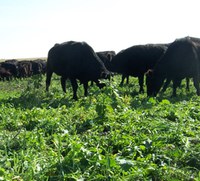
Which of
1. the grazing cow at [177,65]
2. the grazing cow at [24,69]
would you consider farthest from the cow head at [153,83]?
the grazing cow at [24,69]

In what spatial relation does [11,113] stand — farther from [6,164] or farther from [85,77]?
[85,77]

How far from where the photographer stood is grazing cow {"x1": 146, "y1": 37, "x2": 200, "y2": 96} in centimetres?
1193

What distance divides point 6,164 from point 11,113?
11.9ft

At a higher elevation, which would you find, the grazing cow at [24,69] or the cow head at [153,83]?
the cow head at [153,83]

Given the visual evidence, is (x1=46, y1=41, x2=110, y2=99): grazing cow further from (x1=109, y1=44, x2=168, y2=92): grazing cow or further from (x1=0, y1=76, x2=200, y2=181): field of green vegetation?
(x1=0, y1=76, x2=200, y2=181): field of green vegetation

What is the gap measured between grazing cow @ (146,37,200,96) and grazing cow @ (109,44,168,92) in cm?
335

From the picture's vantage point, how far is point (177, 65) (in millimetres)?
12047

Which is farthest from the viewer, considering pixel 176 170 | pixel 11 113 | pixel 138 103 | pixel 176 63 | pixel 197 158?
pixel 176 63

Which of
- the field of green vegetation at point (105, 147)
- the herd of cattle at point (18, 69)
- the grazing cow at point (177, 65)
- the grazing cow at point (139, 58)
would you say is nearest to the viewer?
A: the field of green vegetation at point (105, 147)

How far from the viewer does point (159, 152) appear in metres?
4.45

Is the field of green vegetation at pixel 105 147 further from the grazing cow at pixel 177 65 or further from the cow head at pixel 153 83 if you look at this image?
the grazing cow at pixel 177 65

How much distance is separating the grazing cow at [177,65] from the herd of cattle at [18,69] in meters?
21.2

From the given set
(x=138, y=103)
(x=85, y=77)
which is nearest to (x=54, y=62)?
(x=85, y=77)

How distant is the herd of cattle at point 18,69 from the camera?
31.9 m
